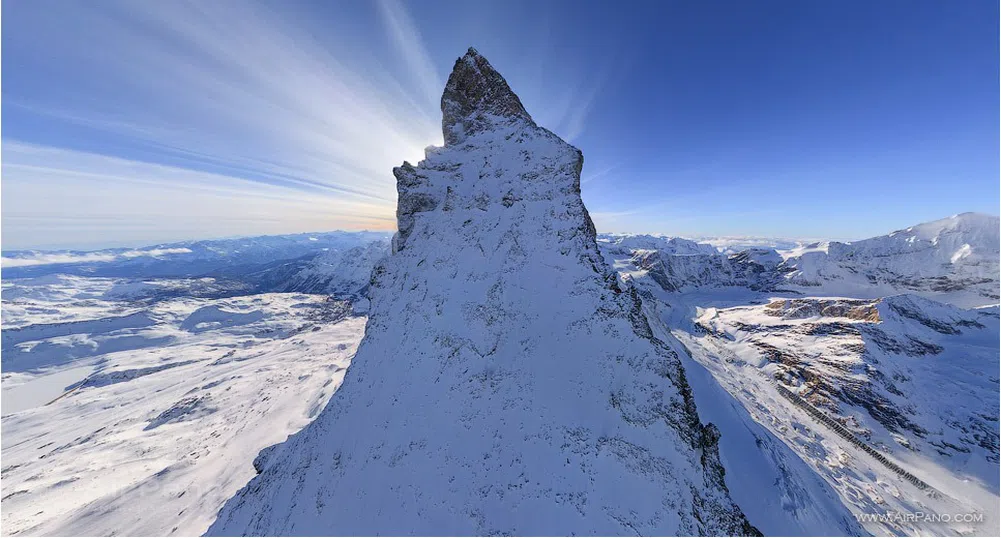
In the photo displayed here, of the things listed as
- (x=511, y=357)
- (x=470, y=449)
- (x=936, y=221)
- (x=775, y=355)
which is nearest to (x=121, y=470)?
(x=470, y=449)

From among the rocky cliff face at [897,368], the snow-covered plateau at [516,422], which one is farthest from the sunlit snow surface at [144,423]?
the rocky cliff face at [897,368]

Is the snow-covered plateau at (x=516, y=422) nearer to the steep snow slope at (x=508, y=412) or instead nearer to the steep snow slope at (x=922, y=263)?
the steep snow slope at (x=508, y=412)

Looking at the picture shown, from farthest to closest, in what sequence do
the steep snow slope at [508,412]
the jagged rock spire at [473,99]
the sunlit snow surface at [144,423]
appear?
1. the jagged rock spire at [473,99]
2. the sunlit snow surface at [144,423]
3. the steep snow slope at [508,412]

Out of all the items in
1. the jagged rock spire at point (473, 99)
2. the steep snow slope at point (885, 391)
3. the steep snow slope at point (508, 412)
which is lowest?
the steep snow slope at point (885, 391)

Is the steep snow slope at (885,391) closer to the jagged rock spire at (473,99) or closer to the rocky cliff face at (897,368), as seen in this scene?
the rocky cliff face at (897,368)

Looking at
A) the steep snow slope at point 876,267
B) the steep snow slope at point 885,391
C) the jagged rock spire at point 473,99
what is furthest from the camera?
the steep snow slope at point 876,267

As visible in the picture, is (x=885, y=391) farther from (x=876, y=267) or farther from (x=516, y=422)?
(x=876, y=267)

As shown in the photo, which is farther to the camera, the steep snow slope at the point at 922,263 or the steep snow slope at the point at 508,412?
the steep snow slope at the point at 922,263

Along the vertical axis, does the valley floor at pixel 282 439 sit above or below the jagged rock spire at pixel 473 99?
below

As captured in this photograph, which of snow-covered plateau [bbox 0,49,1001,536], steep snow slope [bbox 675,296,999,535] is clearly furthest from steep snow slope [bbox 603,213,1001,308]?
snow-covered plateau [bbox 0,49,1001,536]
